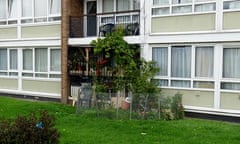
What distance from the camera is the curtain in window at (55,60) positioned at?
65.4ft

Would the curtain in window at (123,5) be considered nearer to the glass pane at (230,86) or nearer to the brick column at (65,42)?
the brick column at (65,42)

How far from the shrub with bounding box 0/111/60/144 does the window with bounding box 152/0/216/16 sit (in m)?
8.74

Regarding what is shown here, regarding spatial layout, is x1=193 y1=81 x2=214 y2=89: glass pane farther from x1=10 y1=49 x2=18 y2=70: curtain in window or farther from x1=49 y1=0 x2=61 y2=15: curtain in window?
x1=10 y1=49 x2=18 y2=70: curtain in window

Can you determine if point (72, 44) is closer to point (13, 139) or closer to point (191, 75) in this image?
point (191, 75)

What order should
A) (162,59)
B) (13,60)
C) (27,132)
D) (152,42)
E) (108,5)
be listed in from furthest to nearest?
(13,60) → (108,5) → (152,42) → (162,59) → (27,132)

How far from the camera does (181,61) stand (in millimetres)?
15133

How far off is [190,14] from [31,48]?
393 inches

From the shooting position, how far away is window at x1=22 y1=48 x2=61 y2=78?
2005cm

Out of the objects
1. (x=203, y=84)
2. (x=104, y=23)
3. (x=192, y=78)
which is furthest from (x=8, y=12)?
(x=203, y=84)

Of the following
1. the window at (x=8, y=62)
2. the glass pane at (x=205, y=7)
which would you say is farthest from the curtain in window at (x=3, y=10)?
the glass pane at (x=205, y=7)

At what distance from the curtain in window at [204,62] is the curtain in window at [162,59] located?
4.53 feet

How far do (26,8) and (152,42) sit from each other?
907 cm

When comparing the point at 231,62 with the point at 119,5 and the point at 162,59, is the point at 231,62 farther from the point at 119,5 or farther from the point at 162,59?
the point at 119,5

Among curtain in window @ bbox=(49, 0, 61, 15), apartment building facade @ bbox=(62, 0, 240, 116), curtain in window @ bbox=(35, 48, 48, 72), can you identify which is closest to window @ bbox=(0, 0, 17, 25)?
curtain in window @ bbox=(35, 48, 48, 72)
